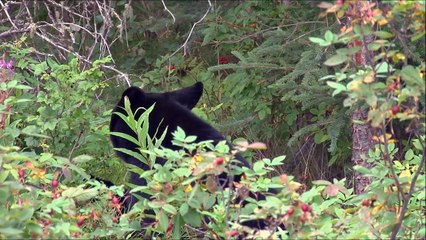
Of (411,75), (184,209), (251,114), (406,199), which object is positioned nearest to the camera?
(411,75)

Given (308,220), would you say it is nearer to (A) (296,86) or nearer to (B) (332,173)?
(A) (296,86)

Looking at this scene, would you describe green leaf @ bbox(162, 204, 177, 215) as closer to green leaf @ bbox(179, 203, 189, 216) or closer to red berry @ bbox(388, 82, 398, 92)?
green leaf @ bbox(179, 203, 189, 216)

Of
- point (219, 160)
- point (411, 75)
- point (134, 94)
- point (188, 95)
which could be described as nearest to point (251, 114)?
point (188, 95)

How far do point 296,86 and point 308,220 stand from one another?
10.4 ft

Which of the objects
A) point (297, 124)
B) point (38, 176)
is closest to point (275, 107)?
point (297, 124)

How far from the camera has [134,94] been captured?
5410 mm

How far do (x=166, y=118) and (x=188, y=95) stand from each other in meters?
0.47

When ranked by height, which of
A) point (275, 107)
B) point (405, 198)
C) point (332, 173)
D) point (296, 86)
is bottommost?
point (332, 173)

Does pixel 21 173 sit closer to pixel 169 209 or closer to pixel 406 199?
pixel 169 209

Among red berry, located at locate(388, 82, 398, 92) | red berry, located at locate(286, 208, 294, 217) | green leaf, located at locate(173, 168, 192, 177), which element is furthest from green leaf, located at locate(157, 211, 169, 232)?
red berry, located at locate(388, 82, 398, 92)

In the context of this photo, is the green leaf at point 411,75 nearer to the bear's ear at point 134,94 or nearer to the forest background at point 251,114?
the forest background at point 251,114

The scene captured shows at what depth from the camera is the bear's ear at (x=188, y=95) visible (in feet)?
18.7

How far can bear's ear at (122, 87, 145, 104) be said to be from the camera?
5383 mm

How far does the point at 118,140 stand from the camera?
5668mm
